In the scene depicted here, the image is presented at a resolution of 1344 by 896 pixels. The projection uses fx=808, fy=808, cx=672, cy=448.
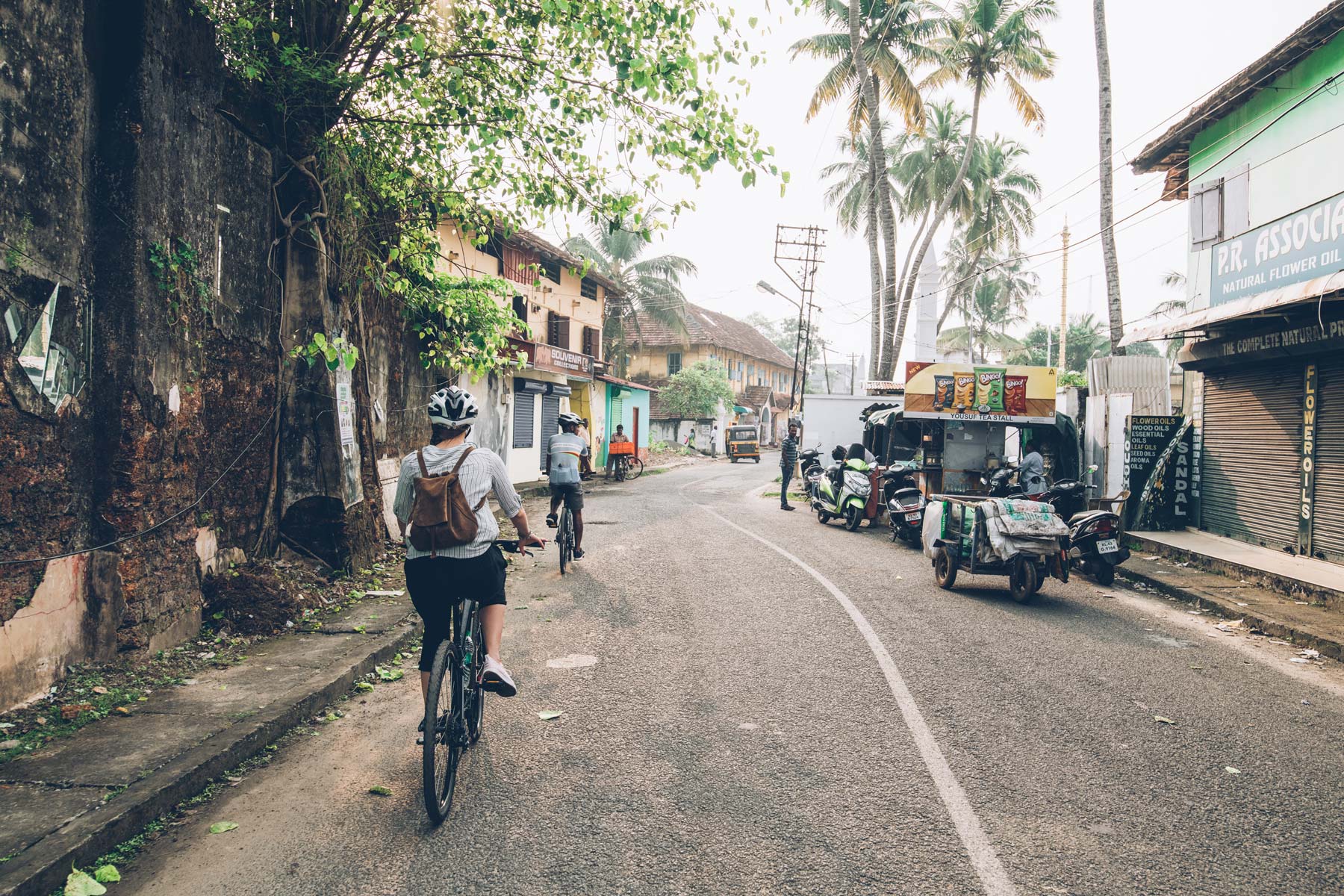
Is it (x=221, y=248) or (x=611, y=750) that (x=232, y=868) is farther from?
(x=221, y=248)

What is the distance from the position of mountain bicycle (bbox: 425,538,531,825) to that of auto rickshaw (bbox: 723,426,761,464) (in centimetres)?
4064

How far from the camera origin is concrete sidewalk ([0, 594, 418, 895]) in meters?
3.29

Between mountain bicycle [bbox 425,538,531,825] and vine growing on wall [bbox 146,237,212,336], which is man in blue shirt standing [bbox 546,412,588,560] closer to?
vine growing on wall [bbox 146,237,212,336]

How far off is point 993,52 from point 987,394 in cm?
1658

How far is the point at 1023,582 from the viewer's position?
28.5ft

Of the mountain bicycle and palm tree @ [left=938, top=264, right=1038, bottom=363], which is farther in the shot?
palm tree @ [left=938, top=264, right=1038, bottom=363]

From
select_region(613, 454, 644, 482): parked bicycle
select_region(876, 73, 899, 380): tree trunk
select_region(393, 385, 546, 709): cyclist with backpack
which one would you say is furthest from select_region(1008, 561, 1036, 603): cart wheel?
select_region(613, 454, 644, 482): parked bicycle

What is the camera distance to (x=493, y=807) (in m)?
3.82

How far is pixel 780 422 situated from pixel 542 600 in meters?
58.6

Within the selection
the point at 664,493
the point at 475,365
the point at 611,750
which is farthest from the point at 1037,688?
the point at 664,493

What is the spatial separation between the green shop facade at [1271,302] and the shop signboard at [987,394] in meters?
1.61

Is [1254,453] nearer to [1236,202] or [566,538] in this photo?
[1236,202]

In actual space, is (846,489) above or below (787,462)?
below

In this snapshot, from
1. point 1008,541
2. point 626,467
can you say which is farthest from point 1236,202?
point 626,467
